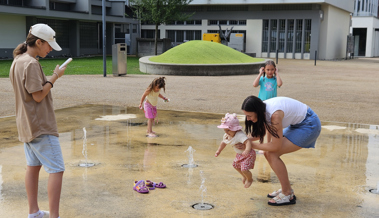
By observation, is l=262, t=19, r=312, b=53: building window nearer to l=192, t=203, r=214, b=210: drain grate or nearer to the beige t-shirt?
l=192, t=203, r=214, b=210: drain grate

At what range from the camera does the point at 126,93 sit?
13.9m

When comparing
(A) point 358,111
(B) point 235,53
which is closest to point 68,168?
(A) point 358,111

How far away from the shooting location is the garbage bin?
780 inches

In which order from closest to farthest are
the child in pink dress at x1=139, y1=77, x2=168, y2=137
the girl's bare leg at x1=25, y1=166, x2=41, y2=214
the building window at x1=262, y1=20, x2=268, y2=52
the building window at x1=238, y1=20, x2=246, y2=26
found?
the girl's bare leg at x1=25, y1=166, x2=41, y2=214 → the child in pink dress at x1=139, y1=77, x2=168, y2=137 → the building window at x1=262, y1=20, x2=268, y2=52 → the building window at x1=238, y1=20, x2=246, y2=26

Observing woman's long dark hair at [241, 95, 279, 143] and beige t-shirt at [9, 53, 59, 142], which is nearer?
beige t-shirt at [9, 53, 59, 142]

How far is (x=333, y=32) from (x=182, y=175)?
45103 millimetres

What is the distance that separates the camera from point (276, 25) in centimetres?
4525

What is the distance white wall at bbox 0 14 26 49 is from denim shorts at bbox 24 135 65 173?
34111 mm

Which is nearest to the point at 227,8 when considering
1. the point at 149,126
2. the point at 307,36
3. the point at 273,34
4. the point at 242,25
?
the point at 242,25

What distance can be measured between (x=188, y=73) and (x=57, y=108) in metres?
11.4

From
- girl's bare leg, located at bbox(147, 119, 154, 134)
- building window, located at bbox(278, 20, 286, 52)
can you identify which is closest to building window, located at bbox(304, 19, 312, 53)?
building window, located at bbox(278, 20, 286, 52)

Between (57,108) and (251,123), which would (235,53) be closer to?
(57,108)

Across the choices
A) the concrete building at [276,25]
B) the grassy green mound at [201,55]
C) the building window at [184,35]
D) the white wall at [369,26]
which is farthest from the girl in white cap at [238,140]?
the white wall at [369,26]

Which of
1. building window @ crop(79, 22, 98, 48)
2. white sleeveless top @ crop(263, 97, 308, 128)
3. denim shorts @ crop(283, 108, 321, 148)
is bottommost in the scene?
denim shorts @ crop(283, 108, 321, 148)
